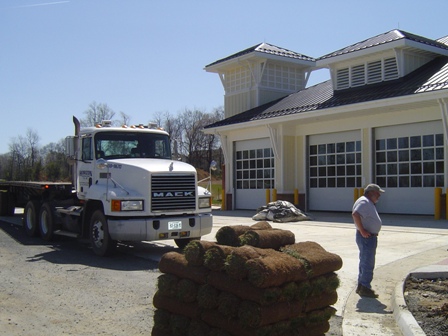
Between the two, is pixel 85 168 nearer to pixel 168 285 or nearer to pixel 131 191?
pixel 131 191

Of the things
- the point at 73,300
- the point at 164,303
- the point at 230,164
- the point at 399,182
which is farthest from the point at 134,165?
the point at 230,164

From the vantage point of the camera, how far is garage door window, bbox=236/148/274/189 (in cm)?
2536

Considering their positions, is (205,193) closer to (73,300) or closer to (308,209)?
(73,300)

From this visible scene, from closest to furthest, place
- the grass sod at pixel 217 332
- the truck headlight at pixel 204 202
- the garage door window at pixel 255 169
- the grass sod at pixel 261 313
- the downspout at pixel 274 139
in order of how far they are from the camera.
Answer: the grass sod at pixel 261 313
the grass sod at pixel 217 332
the truck headlight at pixel 204 202
the downspout at pixel 274 139
the garage door window at pixel 255 169

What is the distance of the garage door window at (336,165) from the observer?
71.7 feet

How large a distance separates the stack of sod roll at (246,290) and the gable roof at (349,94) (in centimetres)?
1311

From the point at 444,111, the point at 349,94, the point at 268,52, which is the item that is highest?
the point at 268,52

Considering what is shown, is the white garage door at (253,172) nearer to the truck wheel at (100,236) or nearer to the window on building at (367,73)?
the window on building at (367,73)

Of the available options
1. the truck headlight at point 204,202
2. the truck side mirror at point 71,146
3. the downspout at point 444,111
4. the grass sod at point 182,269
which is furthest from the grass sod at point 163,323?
the downspout at point 444,111

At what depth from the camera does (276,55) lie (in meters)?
27.2

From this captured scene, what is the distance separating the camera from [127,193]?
10758mm

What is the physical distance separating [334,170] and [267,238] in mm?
17361

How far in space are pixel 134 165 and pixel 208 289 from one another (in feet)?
20.4

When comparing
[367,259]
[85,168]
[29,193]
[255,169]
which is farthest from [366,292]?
[255,169]
